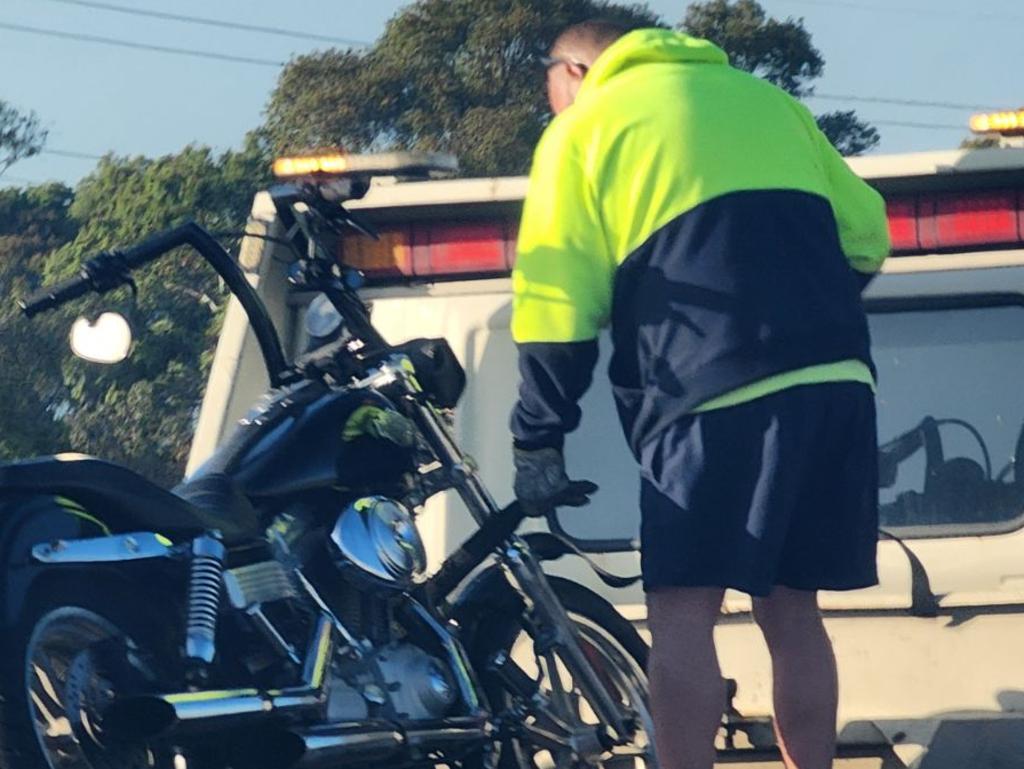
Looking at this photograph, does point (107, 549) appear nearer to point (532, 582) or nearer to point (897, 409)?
point (532, 582)

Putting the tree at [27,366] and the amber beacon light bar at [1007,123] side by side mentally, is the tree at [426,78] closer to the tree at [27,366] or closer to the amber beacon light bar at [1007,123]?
the tree at [27,366]

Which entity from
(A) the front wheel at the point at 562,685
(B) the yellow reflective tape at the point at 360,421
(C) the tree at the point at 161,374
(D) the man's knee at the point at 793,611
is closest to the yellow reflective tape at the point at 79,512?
(B) the yellow reflective tape at the point at 360,421

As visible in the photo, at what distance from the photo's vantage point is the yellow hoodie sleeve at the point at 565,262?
3.83 metres

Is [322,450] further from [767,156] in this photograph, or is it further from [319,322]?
[767,156]

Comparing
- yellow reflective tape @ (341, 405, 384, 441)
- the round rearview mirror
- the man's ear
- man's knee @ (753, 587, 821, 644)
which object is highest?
the man's ear

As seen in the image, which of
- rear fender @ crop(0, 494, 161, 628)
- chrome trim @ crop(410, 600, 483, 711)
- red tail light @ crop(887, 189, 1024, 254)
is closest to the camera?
rear fender @ crop(0, 494, 161, 628)

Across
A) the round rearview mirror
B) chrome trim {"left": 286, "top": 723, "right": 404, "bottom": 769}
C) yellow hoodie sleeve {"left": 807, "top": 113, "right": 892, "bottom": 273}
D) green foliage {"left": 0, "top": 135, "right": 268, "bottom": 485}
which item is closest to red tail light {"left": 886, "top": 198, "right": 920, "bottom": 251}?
yellow hoodie sleeve {"left": 807, "top": 113, "right": 892, "bottom": 273}

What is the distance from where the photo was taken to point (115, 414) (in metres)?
31.1

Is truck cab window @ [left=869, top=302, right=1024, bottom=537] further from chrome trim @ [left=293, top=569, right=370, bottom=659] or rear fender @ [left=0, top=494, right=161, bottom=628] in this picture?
rear fender @ [left=0, top=494, right=161, bottom=628]

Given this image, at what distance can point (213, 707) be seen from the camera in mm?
3564

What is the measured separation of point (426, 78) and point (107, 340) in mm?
34921

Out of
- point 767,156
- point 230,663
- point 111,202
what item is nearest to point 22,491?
point 230,663

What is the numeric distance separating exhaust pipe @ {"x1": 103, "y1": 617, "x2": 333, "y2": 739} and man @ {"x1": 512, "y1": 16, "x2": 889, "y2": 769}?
0.57 metres

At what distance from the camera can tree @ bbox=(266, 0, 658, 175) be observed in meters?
Answer: 37.3
